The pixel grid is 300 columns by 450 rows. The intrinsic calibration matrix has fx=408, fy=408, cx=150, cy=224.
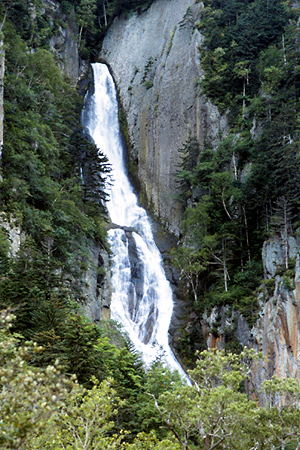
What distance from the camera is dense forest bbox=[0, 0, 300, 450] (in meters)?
9.08

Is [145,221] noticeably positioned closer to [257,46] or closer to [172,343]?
[172,343]

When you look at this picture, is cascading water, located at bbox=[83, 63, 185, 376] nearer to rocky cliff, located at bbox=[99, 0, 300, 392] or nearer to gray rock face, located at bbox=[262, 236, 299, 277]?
rocky cliff, located at bbox=[99, 0, 300, 392]

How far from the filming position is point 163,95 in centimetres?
4734

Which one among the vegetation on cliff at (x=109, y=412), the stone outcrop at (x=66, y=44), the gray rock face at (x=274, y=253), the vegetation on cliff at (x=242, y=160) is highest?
the stone outcrop at (x=66, y=44)

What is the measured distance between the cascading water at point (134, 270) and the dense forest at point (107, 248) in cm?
266

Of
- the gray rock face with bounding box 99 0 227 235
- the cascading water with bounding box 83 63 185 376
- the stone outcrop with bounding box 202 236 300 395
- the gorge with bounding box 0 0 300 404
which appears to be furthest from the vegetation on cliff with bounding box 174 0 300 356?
the cascading water with bounding box 83 63 185 376

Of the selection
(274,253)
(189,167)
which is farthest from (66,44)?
(274,253)

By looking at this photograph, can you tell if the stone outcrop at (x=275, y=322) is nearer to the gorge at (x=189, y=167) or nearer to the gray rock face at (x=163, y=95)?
the gorge at (x=189, y=167)

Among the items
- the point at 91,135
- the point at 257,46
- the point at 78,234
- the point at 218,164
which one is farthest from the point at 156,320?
the point at 257,46

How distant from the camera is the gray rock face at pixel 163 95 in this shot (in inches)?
1663

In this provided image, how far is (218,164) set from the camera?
3656cm

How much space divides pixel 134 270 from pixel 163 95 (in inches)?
921

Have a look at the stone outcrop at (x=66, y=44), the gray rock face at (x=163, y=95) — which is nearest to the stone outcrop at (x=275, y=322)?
the gray rock face at (x=163, y=95)

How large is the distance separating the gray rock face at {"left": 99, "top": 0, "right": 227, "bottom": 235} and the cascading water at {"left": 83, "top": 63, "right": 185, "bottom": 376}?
2773mm
